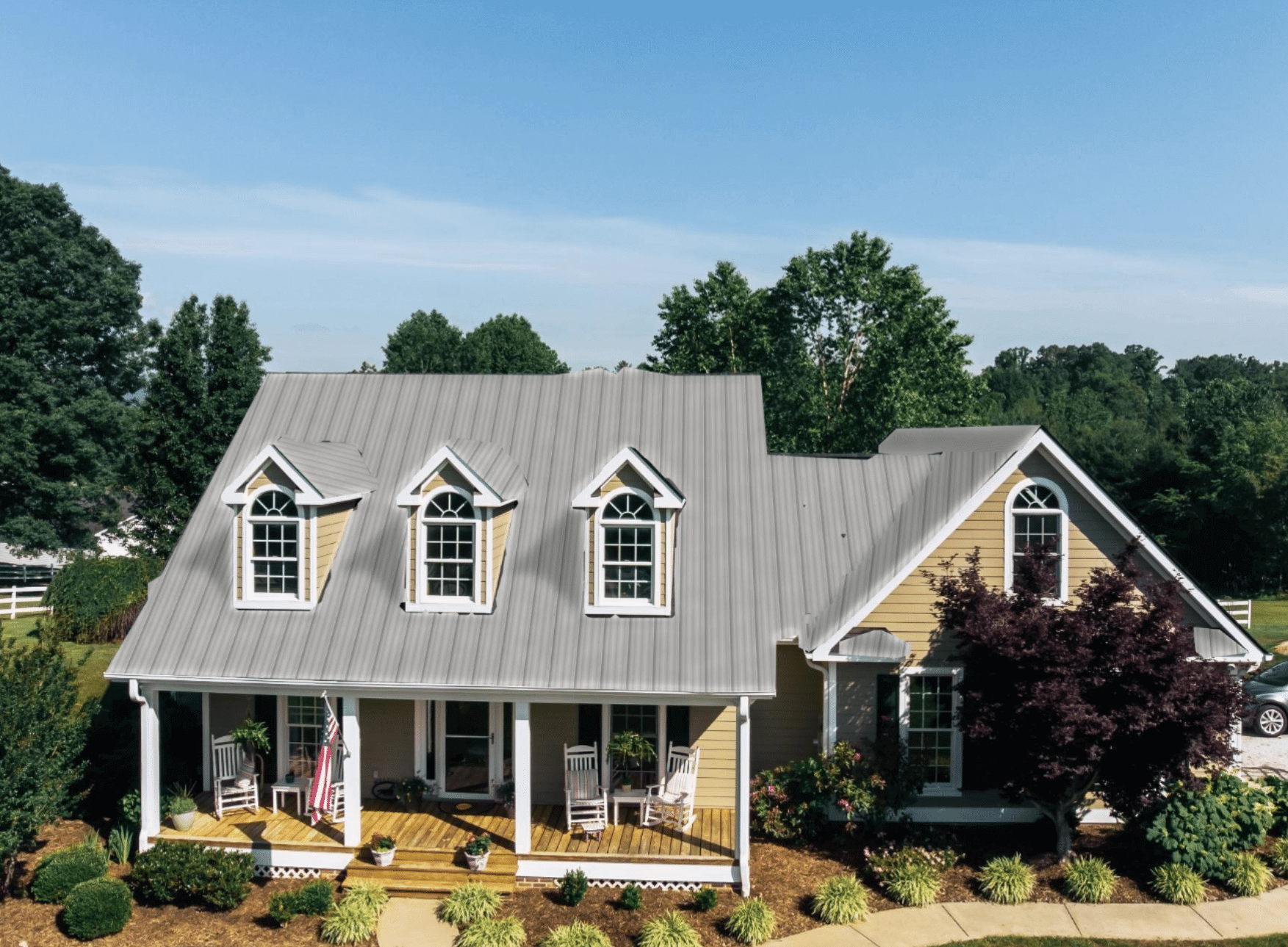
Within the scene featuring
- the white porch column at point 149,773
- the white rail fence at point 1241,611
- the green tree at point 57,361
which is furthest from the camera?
the green tree at point 57,361

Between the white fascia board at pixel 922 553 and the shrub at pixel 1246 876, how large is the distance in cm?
652

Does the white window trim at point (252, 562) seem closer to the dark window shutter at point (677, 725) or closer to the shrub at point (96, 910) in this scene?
the shrub at point (96, 910)

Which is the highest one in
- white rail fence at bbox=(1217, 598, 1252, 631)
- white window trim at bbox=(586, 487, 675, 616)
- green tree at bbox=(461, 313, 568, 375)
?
green tree at bbox=(461, 313, 568, 375)

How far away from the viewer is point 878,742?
1702cm

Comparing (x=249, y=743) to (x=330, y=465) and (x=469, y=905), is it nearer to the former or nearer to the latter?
(x=330, y=465)

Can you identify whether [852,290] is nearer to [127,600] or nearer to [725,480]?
[725,480]

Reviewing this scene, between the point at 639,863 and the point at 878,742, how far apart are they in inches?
181

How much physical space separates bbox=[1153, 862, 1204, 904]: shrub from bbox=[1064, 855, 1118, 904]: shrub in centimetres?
62

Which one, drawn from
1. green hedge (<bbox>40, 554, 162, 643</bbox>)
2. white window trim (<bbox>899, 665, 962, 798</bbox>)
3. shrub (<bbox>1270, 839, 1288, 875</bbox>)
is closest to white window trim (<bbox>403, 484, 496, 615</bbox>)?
white window trim (<bbox>899, 665, 962, 798</bbox>)

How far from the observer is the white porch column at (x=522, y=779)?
15469 millimetres

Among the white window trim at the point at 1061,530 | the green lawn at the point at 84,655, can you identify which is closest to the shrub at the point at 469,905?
the white window trim at the point at 1061,530

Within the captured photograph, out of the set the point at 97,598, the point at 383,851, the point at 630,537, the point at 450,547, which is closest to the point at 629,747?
the point at 630,537

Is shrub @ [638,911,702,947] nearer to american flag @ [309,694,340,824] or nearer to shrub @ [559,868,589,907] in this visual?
shrub @ [559,868,589,907]

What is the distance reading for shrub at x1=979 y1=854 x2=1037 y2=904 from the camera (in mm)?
15086
